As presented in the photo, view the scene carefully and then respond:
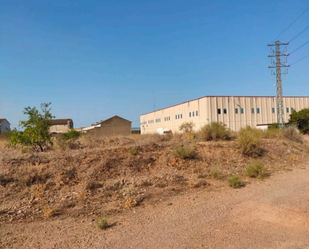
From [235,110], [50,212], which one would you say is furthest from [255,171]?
[235,110]

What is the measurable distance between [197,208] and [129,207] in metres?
1.82

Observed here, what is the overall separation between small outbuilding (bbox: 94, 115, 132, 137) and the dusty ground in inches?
1437

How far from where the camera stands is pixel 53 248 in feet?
16.1

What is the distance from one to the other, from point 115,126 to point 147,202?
46.0 m

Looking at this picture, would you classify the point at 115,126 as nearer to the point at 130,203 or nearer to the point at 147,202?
the point at 147,202

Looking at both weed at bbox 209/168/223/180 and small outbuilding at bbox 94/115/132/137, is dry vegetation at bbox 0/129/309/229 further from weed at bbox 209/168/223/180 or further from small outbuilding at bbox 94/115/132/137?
small outbuilding at bbox 94/115/132/137

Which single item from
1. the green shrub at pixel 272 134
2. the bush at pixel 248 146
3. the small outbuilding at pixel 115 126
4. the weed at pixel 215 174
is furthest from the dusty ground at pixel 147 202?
the small outbuilding at pixel 115 126

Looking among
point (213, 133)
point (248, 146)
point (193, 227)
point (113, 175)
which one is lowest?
point (193, 227)

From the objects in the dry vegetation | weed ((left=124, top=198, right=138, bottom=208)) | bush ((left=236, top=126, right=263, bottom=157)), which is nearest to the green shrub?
the dry vegetation

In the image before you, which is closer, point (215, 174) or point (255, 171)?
point (215, 174)

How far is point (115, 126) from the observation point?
53031mm

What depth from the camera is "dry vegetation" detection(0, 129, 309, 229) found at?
24.3 feet

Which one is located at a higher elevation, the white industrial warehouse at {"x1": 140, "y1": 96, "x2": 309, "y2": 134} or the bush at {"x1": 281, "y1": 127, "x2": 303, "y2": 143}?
the white industrial warehouse at {"x1": 140, "y1": 96, "x2": 309, "y2": 134}

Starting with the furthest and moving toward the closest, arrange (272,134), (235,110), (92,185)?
(235,110) < (272,134) < (92,185)
